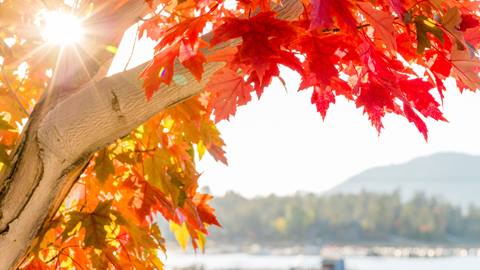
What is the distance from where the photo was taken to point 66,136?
1.54 meters

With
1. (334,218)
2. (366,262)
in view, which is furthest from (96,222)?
(334,218)

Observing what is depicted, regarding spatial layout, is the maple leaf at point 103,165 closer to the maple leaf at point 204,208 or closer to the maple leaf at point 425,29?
the maple leaf at point 204,208

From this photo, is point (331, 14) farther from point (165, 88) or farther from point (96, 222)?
point (96, 222)

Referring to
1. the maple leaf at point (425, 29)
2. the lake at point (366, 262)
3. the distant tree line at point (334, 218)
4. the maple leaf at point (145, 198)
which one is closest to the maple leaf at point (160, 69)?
the maple leaf at point (425, 29)

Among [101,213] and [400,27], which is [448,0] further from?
[101,213]

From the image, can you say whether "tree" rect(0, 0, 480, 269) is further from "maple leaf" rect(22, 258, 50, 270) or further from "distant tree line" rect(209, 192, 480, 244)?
"distant tree line" rect(209, 192, 480, 244)

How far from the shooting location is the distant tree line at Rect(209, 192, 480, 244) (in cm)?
9706

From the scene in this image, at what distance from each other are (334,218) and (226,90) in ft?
331

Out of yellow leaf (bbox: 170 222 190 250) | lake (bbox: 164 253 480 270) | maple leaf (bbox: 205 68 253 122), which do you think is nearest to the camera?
maple leaf (bbox: 205 68 253 122)

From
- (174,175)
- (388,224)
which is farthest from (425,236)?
(174,175)

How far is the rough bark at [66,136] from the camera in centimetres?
154

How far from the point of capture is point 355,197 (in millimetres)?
101500

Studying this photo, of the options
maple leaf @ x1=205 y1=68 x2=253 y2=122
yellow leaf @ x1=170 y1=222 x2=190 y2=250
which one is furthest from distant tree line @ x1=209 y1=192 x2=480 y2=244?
maple leaf @ x1=205 y1=68 x2=253 y2=122

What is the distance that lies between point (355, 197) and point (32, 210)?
10262 cm
